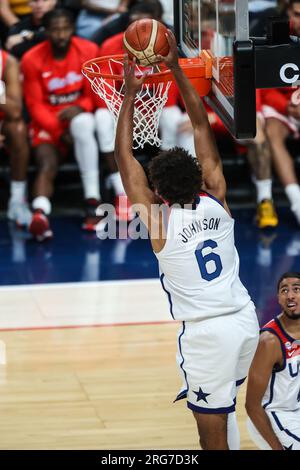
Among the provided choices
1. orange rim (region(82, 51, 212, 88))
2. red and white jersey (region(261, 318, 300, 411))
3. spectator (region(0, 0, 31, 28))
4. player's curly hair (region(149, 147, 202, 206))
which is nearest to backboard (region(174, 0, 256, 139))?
orange rim (region(82, 51, 212, 88))

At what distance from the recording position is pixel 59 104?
27.5 ft

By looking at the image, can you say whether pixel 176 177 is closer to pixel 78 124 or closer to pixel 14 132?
pixel 78 124

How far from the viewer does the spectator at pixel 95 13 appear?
28.9 feet

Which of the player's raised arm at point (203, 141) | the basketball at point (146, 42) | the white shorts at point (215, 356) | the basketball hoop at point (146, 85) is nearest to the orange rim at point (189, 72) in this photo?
the basketball hoop at point (146, 85)

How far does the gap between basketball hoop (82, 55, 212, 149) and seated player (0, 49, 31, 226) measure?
3016mm

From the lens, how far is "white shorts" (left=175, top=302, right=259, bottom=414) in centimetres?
409

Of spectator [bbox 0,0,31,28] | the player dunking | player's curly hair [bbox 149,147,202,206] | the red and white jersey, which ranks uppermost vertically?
spectator [bbox 0,0,31,28]

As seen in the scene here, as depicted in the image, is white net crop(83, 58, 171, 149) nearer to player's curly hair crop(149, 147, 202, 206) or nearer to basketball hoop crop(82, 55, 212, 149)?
basketball hoop crop(82, 55, 212, 149)

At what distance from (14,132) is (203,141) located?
4130 mm

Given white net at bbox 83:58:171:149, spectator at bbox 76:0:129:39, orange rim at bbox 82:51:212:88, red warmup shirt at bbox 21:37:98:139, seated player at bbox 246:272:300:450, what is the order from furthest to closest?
1. spectator at bbox 76:0:129:39
2. red warmup shirt at bbox 21:37:98:139
3. white net at bbox 83:58:171:149
4. orange rim at bbox 82:51:212:88
5. seated player at bbox 246:272:300:450

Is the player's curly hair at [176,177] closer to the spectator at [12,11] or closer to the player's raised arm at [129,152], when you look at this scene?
the player's raised arm at [129,152]

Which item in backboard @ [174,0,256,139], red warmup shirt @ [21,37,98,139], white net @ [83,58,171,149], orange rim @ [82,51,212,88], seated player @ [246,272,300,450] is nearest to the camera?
backboard @ [174,0,256,139]
